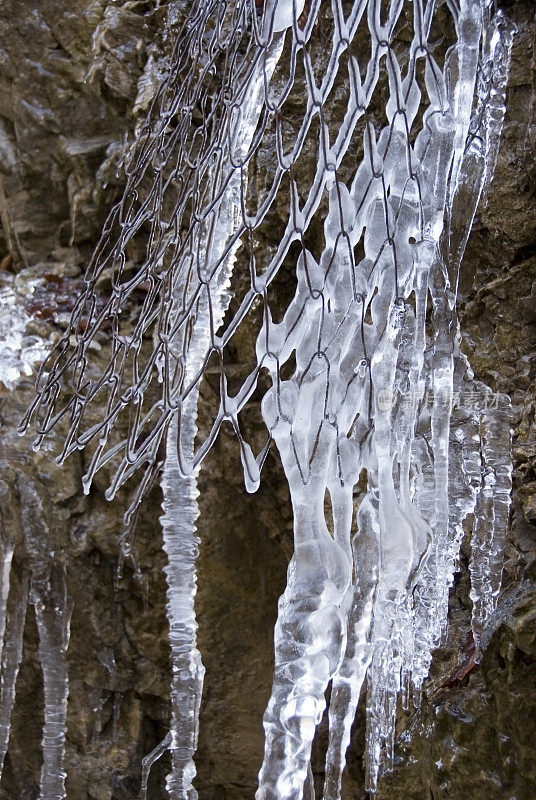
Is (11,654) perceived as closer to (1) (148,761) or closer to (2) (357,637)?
(1) (148,761)

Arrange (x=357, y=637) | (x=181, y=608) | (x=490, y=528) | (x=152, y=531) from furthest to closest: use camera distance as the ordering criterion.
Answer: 1. (x=152, y=531)
2. (x=181, y=608)
3. (x=490, y=528)
4. (x=357, y=637)

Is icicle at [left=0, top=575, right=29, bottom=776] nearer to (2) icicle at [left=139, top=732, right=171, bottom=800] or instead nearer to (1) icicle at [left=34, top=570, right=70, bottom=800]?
(1) icicle at [left=34, top=570, right=70, bottom=800]

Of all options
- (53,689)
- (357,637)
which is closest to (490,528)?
(357,637)

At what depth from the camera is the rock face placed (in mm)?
2029

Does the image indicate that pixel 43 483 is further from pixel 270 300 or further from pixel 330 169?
pixel 330 169

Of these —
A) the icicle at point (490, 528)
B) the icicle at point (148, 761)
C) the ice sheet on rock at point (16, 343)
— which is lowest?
the icicle at point (148, 761)

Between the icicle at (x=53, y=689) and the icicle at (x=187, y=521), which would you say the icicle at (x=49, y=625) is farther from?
the icicle at (x=187, y=521)

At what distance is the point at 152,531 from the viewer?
104 inches

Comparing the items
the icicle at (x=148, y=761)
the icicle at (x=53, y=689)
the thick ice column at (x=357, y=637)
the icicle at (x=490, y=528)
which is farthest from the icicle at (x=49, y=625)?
the icicle at (x=490, y=528)

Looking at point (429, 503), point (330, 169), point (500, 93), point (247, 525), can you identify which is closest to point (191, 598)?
point (247, 525)

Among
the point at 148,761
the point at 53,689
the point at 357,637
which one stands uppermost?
the point at 357,637

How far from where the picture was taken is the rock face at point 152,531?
203cm

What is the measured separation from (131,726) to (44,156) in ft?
7.06

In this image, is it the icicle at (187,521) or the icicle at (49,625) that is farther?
the icicle at (49,625)
